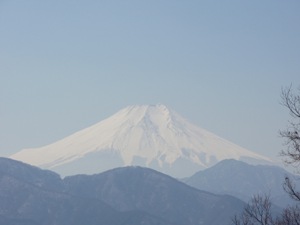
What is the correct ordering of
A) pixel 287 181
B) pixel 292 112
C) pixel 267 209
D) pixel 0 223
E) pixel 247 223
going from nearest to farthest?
pixel 292 112 < pixel 287 181 < pixel 267 209 < pixel 247 223 < pixel 0 223

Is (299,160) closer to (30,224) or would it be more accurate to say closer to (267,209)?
(267,209)

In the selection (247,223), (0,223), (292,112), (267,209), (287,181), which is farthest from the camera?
(0,223)

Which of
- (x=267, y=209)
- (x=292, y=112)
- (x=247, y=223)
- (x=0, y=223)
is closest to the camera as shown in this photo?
(x=292, y=112)

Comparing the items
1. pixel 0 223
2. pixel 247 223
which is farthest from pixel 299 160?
pixel 0 223

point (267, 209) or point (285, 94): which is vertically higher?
point (285, 94)

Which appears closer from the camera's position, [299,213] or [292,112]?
[292,112]

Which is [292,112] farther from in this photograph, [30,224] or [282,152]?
[30,224]

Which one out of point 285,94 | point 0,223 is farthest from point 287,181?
point 0,223

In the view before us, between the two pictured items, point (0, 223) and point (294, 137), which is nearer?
point (294, 137)

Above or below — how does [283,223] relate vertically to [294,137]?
below
